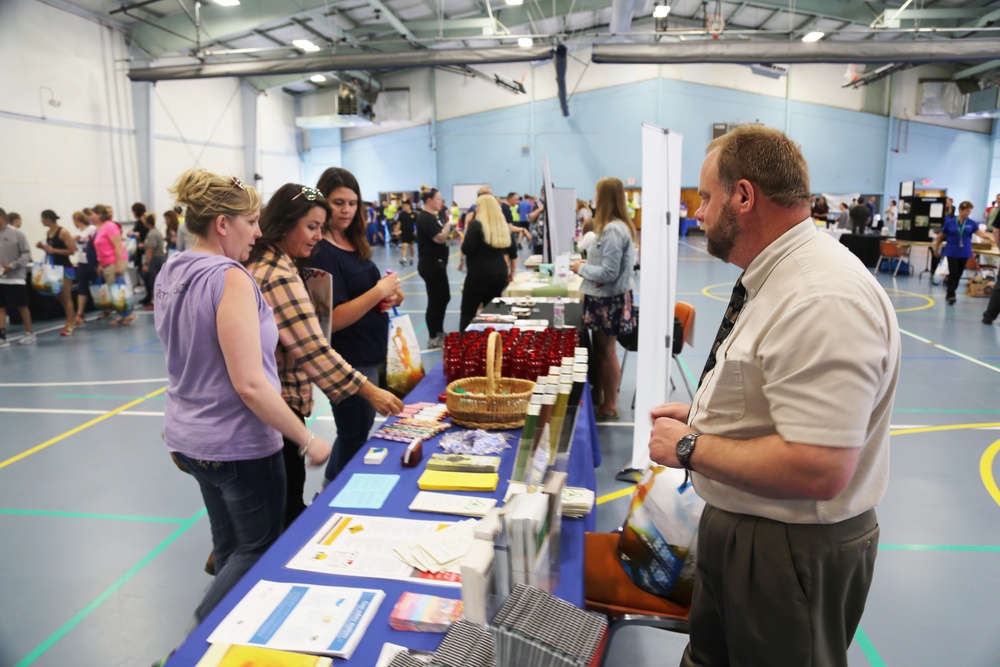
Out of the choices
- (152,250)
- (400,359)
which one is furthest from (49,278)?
(400,359)

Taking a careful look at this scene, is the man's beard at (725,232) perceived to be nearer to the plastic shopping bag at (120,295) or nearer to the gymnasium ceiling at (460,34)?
the plastic shopping bag at (120,295)

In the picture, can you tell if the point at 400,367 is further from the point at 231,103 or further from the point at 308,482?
the point at 231,103

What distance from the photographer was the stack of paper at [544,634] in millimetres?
888

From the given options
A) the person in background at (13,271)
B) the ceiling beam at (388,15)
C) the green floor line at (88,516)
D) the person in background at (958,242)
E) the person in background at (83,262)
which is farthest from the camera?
the ceiling beam at (388,15)

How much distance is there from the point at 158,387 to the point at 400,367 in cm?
386

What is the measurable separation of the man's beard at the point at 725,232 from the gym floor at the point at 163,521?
1.37 ft

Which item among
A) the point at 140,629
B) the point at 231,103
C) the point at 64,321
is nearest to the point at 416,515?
the point at 140,629

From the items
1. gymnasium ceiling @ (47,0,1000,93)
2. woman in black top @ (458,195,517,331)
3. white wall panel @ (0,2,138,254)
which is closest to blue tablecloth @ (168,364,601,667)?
woman in black top @ (458,195,517,331)

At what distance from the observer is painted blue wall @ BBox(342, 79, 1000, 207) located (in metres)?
20.8

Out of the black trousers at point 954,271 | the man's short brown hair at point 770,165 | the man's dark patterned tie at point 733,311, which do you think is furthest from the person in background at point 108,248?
the black trousers at point 954,271

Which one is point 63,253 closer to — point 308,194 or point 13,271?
point 13,271

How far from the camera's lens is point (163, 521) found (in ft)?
10.8

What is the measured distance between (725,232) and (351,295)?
71.2 inches

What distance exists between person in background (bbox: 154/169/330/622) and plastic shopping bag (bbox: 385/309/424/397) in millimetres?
1053
